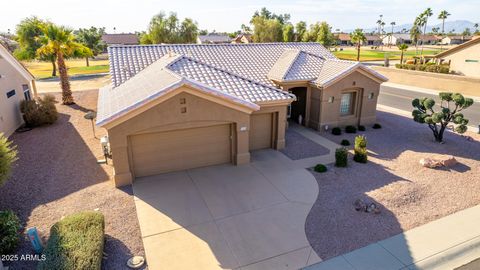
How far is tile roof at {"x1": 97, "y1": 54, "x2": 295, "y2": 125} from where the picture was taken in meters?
12.4

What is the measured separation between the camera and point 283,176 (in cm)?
1407

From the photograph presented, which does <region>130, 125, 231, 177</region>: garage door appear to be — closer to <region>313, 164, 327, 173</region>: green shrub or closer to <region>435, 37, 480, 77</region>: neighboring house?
<region>313, 164, 327, 173</region>: green shrub

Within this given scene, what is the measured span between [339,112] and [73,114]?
21.6m

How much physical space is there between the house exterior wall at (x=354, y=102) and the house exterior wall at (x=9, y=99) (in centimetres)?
2001

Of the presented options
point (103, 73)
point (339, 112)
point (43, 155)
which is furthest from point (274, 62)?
point (103, 73)

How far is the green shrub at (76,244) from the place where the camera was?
7.42 meters

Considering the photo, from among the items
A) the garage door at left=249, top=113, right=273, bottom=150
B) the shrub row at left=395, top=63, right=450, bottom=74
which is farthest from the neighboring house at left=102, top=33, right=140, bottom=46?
the garage door at left=249, top=113, right=273, bottom=150

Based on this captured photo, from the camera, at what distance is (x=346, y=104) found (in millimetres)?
21109

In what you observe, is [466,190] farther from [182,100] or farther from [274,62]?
[274,62]

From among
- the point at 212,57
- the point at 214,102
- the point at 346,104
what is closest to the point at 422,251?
the point at 214,102

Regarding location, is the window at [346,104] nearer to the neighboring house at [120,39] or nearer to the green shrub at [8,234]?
the green shrub at [8,234]

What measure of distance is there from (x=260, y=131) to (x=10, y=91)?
57.1 ft

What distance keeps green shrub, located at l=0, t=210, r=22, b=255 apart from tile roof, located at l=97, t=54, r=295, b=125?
4.28m

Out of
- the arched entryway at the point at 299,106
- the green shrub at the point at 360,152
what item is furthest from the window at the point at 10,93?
the green shrub at the point at 360,152
